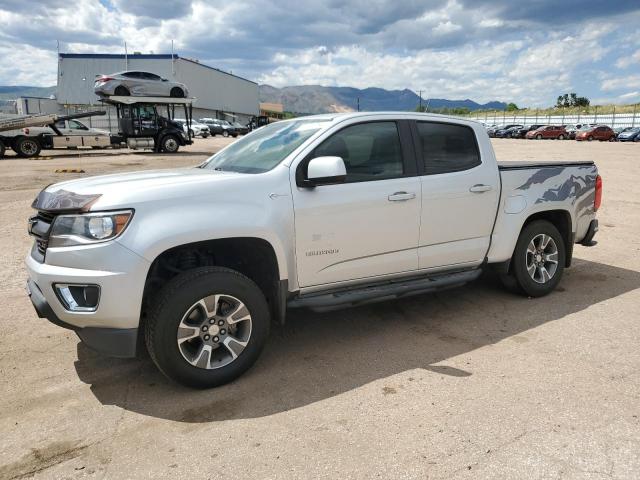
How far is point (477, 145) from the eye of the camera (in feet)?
15.4

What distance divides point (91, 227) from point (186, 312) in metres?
0.76

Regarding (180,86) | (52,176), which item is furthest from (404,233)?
(180,86)

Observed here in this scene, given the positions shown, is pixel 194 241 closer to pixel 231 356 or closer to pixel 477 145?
pixel 231 356

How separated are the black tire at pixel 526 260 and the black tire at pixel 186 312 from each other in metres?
2.71

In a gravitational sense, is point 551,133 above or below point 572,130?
below

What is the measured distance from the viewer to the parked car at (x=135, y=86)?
23.1m

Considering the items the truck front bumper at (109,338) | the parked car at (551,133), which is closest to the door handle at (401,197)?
the truck front bumper at (109,338)

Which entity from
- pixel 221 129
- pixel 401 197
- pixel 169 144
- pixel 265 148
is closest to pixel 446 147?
pixel 401 197

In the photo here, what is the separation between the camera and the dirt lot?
2641mm

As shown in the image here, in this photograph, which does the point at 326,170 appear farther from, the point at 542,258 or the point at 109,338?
the point at 542,258

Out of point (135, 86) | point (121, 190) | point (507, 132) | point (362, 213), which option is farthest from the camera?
point (507, 132)

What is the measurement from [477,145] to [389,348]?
2044 millimetres

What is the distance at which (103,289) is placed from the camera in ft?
9.96

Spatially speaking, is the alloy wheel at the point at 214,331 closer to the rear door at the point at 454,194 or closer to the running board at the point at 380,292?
the running board at the point at 380,292
